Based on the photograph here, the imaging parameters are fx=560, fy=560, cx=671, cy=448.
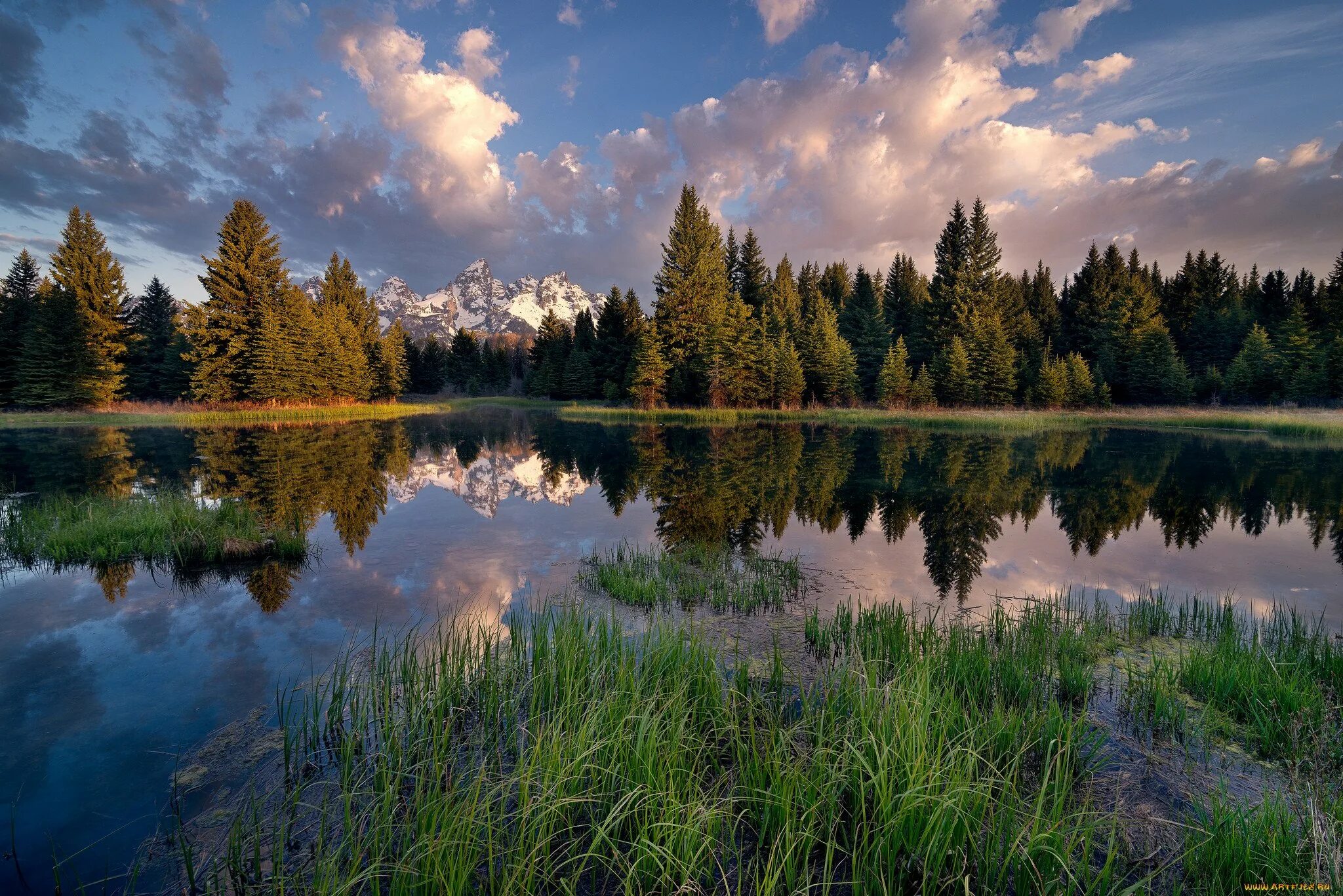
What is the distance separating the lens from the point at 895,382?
4775 cm

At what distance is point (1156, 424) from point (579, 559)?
4923cm

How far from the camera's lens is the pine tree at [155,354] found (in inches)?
1959

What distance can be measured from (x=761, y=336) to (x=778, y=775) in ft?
153

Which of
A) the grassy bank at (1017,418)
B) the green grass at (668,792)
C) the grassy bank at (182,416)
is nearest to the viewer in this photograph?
the green grass at (668,792)

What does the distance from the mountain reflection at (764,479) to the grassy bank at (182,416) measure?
6.19 metres

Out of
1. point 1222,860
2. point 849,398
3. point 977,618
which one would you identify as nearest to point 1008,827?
point 1222,860

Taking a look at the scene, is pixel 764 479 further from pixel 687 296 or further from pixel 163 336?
pixel 163 336

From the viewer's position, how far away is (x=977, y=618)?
7262mm

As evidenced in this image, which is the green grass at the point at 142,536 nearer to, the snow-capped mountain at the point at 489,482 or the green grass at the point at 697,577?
the snow-capped mountain at the point at 489,482

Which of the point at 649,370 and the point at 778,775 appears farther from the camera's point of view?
the point at 649,370

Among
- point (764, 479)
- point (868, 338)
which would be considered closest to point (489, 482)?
point (764, 479)

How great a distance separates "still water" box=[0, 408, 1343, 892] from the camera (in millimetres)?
4891

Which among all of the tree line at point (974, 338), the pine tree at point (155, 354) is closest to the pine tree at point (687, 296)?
the tree line at point (974, 338)

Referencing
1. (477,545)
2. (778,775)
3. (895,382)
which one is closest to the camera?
(778,775)
